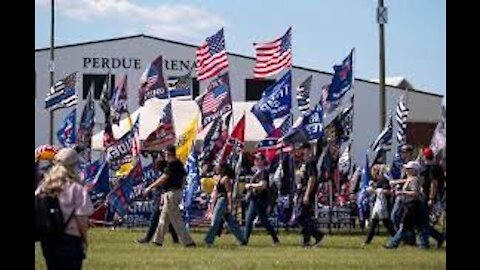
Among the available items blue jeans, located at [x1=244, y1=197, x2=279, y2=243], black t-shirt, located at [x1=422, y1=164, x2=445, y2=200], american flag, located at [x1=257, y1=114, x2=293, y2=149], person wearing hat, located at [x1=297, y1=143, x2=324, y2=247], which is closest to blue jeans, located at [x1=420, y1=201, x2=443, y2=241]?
black t-shirt, located at [x1=422, y1=164, x2=445, y2=200]

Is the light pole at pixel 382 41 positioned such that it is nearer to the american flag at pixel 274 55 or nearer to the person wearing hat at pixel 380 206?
the american flag at pixel 274 55

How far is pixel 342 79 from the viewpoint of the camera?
887 inches

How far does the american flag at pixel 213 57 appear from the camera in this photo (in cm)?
2356

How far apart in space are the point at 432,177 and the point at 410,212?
3.21ft

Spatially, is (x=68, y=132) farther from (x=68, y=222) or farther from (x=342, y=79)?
(x=68, y=222)

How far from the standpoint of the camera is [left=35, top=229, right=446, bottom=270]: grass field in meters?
13.2

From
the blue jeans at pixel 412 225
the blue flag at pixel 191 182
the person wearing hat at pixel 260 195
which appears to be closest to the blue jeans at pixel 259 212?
the person wearing hat at pixel 260 195

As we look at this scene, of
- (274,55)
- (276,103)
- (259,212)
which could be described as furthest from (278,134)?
(259,212)

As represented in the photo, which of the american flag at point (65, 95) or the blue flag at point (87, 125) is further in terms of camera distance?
the american flag at point (65, 95)

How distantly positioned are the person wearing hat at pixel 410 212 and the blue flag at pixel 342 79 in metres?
6.16

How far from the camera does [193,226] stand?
2248cm

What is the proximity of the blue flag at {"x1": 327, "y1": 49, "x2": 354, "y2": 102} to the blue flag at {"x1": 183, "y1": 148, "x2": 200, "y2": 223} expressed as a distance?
149 inches
